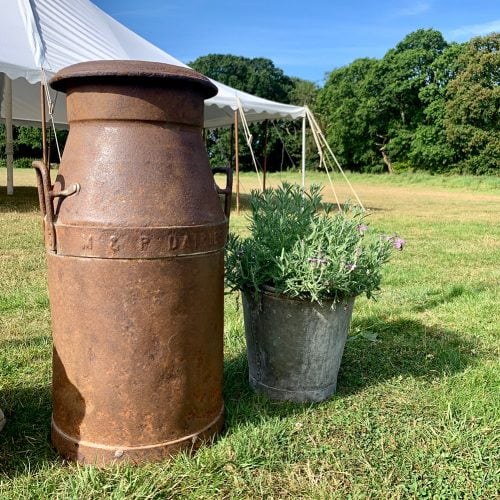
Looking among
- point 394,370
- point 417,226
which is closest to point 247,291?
point 394,370

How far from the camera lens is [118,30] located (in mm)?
11734

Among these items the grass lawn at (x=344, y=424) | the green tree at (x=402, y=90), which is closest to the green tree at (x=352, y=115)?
the green tree at (x=402, y=90)

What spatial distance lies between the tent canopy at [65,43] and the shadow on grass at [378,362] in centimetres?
536

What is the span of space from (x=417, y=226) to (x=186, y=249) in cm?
892

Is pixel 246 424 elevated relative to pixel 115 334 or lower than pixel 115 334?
lower

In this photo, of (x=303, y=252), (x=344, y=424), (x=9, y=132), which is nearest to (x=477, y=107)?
(x=9, y=132)

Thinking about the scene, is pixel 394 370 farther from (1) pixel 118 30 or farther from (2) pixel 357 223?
(1) pixel 118 30

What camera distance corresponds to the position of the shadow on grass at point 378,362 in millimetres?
2629

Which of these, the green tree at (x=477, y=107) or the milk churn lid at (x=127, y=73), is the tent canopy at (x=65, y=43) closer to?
the milk churn lid at (x=127, y=73)

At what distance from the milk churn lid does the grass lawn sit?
4.97ft

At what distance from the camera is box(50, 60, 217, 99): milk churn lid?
6.26 feet

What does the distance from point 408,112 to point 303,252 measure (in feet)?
147

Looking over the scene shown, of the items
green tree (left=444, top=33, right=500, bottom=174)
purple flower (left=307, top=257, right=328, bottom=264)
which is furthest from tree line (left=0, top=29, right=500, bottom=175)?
purple flower (left=307, top=257, right=328, bottom=264)

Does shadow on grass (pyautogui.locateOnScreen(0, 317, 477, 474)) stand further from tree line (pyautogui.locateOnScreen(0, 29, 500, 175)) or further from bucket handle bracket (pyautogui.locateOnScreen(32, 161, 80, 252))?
tree line (pyautogui.locateOnScreen(0, 29, 500, 175))
